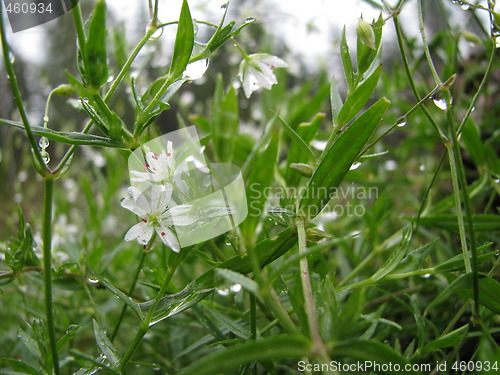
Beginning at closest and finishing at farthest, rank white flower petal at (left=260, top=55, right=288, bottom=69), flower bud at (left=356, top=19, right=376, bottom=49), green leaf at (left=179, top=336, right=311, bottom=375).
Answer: green leaf at (left=179, top=336, right=311, bottom=375), flower bud at (left=356, top=19, right=376, bottom=49), white flower petal at (left=260, top=55, right=288, bottom=69)

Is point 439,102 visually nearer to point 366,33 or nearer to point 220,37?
point 366,33

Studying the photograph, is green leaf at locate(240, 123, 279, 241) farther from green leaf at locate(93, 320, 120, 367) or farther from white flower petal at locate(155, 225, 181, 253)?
green leaf at locate(93, 320, 120, 367)

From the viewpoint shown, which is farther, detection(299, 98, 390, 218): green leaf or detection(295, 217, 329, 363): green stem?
detection(299, 98, 390, 218): green leaf

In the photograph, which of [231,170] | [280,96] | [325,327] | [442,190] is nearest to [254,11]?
[280,96]

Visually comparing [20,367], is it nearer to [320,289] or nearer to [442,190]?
[320,289]

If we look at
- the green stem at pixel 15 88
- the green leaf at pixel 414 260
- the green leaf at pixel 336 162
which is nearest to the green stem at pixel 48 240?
the green stem at pixel 15 88

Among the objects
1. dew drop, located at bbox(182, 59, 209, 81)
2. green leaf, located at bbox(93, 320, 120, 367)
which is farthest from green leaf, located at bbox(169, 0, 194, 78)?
green leaf, located at bbox(93, 320, 120, 367)

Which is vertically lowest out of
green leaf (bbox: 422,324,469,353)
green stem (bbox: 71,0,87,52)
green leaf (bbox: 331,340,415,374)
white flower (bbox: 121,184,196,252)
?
green leaf (bbox: 422,324,469,353)
